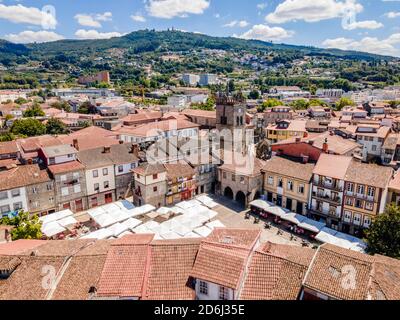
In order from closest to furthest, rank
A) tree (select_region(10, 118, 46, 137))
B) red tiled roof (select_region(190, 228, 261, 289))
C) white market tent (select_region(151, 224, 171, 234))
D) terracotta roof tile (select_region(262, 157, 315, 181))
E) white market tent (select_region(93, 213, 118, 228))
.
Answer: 1. red tiled roof (select_region(190, 228, 261, 289))
2. white market tent (select_region(151, 224, 171, 234))
3. white market tent (select_region(93, 213, 118, 228))
4. terracotta roof tile (select_region(262, 157, 315, 181))
5. tree (select_region(10, 118, 46, 137))

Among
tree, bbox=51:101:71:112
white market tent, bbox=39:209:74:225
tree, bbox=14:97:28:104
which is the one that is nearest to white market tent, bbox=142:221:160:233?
white market tent, bbox=39:209:74:225

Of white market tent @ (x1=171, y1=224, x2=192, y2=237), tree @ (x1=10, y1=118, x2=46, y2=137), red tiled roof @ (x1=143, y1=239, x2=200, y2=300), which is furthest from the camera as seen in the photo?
tree @ (x1=10, y1=118, x2=46, y2=137)

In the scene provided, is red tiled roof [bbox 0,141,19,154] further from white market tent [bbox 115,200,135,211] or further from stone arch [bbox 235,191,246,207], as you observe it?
stone arch [bbox 235,191,246,207]

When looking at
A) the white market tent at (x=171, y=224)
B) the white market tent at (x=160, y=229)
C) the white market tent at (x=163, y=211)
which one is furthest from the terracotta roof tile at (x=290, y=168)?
the white market tent at (x=160, y=229)

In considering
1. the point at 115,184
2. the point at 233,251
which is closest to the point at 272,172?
the point at 115,184

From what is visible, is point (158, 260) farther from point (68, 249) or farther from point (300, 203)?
point (300, 203)
